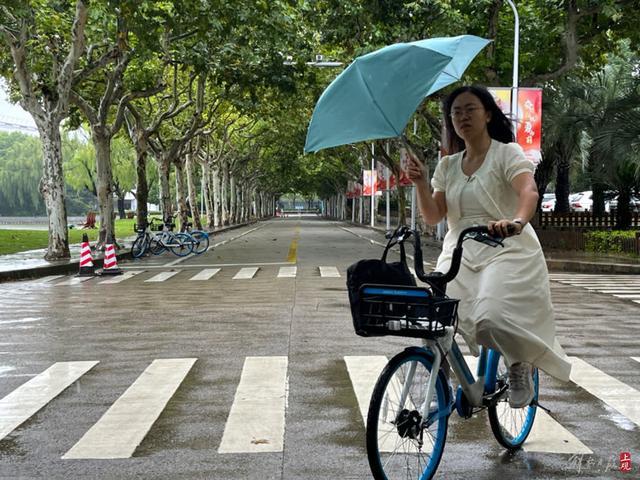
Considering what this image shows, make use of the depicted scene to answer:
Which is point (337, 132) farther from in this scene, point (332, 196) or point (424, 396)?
point (332, 196)

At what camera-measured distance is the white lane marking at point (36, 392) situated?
5.50 meters

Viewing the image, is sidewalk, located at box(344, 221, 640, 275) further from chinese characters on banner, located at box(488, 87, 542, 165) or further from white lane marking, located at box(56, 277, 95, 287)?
white lane marking, located at box(56, 277, 95, 287)

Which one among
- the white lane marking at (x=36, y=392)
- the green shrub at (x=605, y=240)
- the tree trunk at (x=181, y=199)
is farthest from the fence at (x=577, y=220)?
the white lane marking at (x=36, y=392)

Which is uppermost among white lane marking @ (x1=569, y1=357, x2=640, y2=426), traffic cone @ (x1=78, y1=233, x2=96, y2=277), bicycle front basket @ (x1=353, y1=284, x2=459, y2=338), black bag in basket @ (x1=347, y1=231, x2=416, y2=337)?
black bag in basket @ (x1=347, y1=231, x2=416, y2=337)

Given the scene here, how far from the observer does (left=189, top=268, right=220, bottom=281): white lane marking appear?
657 inches

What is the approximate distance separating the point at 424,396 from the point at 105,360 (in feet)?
14.8

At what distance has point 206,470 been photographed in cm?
435

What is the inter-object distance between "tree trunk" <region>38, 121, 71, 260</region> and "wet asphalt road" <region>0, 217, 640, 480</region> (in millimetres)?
6679

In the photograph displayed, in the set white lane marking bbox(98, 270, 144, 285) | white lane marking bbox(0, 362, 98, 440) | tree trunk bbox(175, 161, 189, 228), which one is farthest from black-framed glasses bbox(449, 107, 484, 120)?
tree trunk bbox(175, 161, 189, 228)

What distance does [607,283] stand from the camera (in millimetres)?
15492

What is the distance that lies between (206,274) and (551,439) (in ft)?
43.7

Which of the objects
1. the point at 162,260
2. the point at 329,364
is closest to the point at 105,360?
the point at 329,364

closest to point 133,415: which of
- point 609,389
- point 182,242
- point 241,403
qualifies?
point 241,403

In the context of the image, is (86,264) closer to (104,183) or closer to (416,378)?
(104,183)
